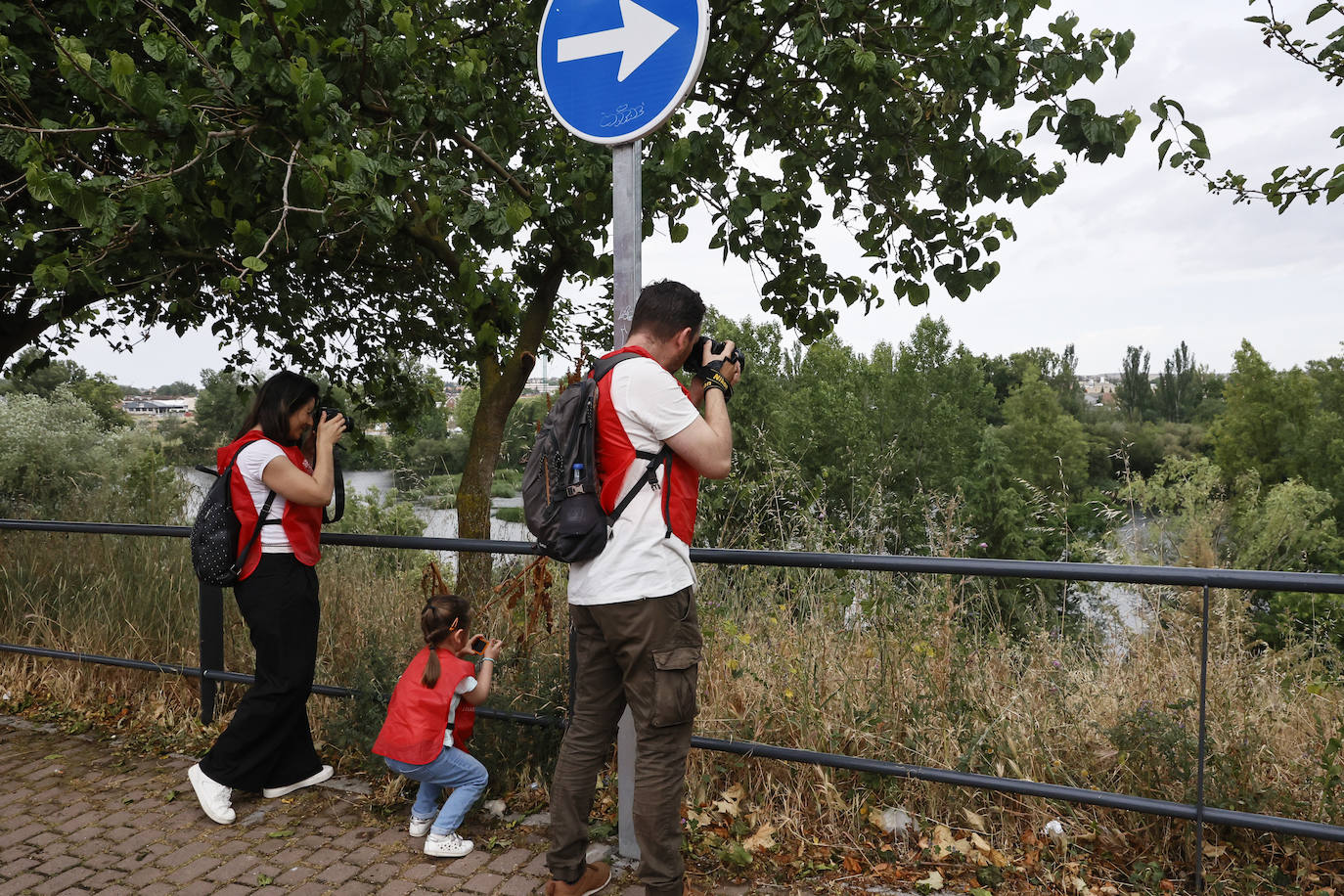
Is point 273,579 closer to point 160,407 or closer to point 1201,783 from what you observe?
point 1201,783

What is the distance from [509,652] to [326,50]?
285cm

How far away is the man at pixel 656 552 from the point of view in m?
2.50

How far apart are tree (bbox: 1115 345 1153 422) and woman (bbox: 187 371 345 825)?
121927 millimetres

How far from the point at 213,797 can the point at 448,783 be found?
0.97 meters

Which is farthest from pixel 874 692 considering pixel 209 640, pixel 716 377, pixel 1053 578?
pixel 209 640

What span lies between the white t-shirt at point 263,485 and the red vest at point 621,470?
155 centimetres

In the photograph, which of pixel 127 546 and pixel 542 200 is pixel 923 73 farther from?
pixel 127 546

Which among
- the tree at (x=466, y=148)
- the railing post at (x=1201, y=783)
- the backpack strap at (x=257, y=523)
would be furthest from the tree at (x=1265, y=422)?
the backpack strap at (x=257, y=523)

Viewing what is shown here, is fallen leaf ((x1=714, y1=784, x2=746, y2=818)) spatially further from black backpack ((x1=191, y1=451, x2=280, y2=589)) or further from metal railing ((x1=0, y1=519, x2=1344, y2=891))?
black backpack ((x1=191, y1=451, x2=280, y2=589))

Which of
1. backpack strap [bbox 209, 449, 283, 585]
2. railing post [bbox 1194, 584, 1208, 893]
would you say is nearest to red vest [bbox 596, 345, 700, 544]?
railing post [bbox 1194, 584, 1208, 893]

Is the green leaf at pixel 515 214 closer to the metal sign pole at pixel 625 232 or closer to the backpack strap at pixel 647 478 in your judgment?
the metal sign pole at pixel 625 232

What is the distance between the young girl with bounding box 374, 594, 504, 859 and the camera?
321 cm

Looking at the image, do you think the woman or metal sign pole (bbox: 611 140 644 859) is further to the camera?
the woman

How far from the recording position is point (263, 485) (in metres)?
3.55
